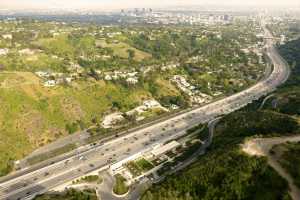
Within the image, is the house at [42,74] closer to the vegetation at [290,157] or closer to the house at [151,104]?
the house at [151,104]

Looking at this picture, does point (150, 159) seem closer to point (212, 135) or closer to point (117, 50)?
point (212, 135)

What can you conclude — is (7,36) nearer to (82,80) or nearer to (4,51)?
(4,51)

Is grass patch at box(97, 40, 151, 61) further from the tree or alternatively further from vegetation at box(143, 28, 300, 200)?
vegetation at box(143, 28, 300, 200)

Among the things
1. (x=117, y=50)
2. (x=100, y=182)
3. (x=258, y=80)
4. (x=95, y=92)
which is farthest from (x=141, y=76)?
(x=100, y=182)

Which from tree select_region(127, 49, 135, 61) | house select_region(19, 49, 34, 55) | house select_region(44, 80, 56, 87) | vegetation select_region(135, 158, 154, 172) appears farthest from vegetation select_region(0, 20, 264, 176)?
vegetation select_region(135, 158, 154, 172)

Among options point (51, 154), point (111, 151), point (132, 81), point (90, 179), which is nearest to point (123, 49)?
point (132, 81)
